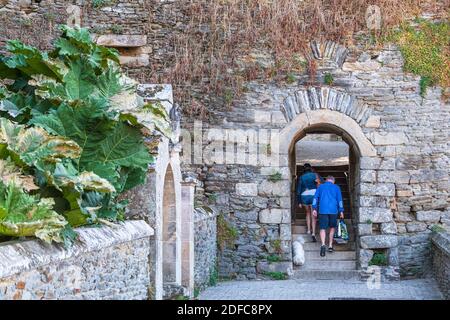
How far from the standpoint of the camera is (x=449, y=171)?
1461cm

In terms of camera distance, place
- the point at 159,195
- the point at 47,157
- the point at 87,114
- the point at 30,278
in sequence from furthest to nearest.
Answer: the point at 159,195 → the point at 87,114 → the point at 47,157 → the point at 30,278

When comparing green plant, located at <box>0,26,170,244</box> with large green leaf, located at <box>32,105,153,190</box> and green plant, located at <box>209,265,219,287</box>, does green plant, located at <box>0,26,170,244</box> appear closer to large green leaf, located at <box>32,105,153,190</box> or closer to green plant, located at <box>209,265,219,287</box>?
large green leaf, located at <box>32,105,153,190</box>

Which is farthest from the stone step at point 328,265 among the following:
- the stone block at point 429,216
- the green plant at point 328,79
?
the green plant at point 328,79

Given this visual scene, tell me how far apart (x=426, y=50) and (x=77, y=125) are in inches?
338

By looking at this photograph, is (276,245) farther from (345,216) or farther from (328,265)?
(345,216)

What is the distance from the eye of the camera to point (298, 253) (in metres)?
14.5

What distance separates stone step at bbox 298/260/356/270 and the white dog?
0.30 ft

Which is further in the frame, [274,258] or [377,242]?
[274,258]

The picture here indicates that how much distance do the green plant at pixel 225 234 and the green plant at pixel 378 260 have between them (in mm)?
2218

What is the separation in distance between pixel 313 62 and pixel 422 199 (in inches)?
112

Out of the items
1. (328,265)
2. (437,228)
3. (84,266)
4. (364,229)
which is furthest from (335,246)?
(84,266)

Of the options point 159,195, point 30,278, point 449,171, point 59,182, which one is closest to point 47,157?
point 59,182

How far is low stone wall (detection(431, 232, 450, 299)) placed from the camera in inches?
483

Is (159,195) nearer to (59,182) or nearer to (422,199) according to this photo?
(59,182)
